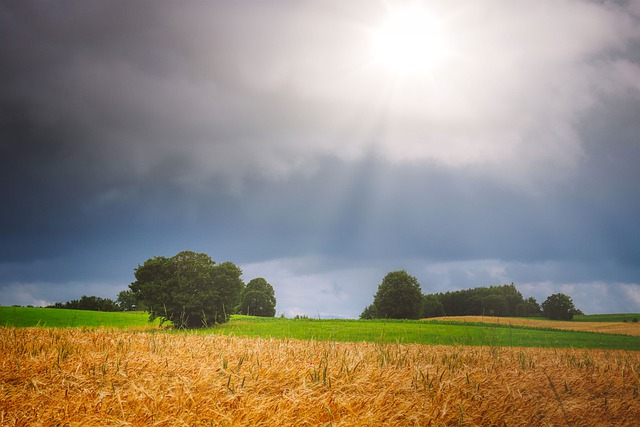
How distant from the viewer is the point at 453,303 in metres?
103

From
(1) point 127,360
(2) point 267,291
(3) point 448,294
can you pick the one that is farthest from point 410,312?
(1) point 127,360

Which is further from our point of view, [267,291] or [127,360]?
[267,291]

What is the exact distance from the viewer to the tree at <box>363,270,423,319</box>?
225 feet

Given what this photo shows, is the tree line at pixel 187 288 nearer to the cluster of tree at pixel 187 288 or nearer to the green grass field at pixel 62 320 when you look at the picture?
the cluster of tree at pixel 187 288

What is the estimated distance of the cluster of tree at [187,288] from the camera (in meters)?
29.6

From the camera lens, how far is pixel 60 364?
6.68 meters

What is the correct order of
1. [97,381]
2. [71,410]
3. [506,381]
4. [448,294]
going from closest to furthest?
[71,410] → [97,381] → [506,381] → [448,294]

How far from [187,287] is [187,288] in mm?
81

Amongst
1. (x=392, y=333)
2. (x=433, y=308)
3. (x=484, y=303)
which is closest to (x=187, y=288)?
(x=392, y=333)

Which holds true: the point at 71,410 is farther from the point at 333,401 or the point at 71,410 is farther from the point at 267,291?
the point at 267,291

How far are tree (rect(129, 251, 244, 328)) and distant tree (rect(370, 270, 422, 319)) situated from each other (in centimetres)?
4174

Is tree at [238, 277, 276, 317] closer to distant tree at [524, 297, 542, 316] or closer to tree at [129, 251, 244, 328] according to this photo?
tree at [129, 251, 244, 328]

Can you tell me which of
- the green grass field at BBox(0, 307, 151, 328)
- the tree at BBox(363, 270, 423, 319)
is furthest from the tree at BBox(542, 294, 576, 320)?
the green grass field at BBox(0, 307, 151, 328)

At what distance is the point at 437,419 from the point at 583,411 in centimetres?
292
